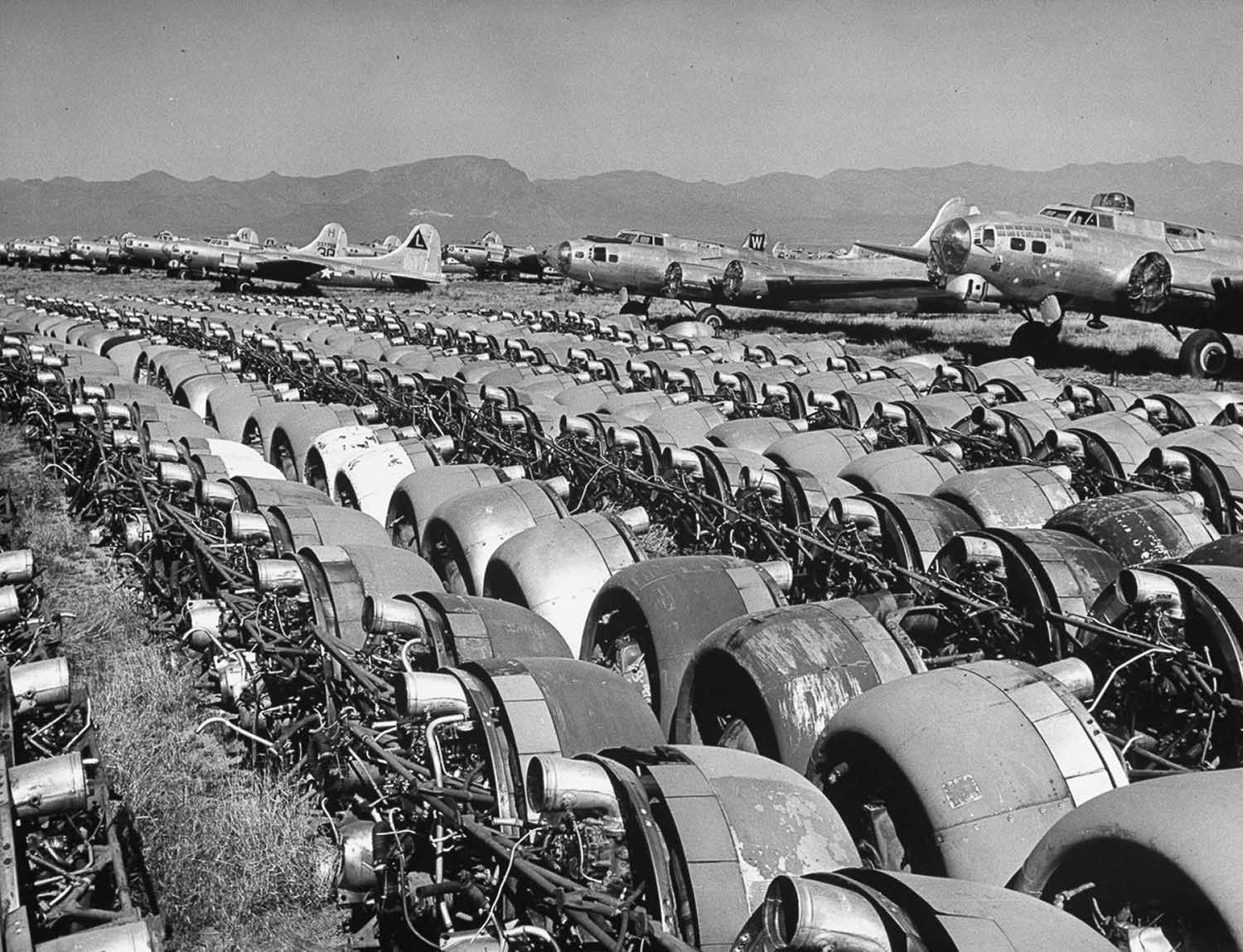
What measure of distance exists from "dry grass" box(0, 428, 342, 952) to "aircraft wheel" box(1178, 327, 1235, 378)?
2505 centimetres

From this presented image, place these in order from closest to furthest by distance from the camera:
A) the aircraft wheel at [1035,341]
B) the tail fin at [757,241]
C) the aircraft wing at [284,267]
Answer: the aircraft wheel at [1035,341] → the tail fin at [757,241] → the aircraft wing at [284,267]

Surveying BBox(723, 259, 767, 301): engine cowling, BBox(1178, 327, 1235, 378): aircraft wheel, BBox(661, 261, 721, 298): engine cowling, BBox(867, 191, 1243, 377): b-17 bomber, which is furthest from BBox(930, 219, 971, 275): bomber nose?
BBox(661, 261, 721, 298): engine cowling

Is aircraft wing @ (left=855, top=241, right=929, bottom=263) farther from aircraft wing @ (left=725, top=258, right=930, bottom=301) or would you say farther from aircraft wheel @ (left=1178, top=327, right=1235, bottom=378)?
aircraft wheel @ (left=1178, top=327, right=1235, bottom=378)

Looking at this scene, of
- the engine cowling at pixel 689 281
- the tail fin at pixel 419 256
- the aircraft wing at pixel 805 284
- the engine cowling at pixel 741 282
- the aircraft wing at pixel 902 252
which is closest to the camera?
the aircraft wing at pixel 902 252

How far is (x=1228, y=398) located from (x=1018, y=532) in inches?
462

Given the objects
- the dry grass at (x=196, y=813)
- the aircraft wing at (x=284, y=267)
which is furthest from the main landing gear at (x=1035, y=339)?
the aircraft wing at (x=284, y=267)

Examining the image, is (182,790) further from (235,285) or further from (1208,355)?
(235,285)

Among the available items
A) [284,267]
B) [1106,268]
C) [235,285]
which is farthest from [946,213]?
[235,285]

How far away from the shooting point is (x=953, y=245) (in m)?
27.9

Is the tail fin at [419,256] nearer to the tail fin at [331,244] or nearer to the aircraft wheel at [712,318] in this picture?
the tail fin at [331,244]

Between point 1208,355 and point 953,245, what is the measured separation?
6815mm

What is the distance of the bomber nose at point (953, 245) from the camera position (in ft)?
90.7

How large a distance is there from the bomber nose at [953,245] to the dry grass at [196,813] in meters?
22.5

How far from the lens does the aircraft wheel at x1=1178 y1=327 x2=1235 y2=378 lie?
2661cm
